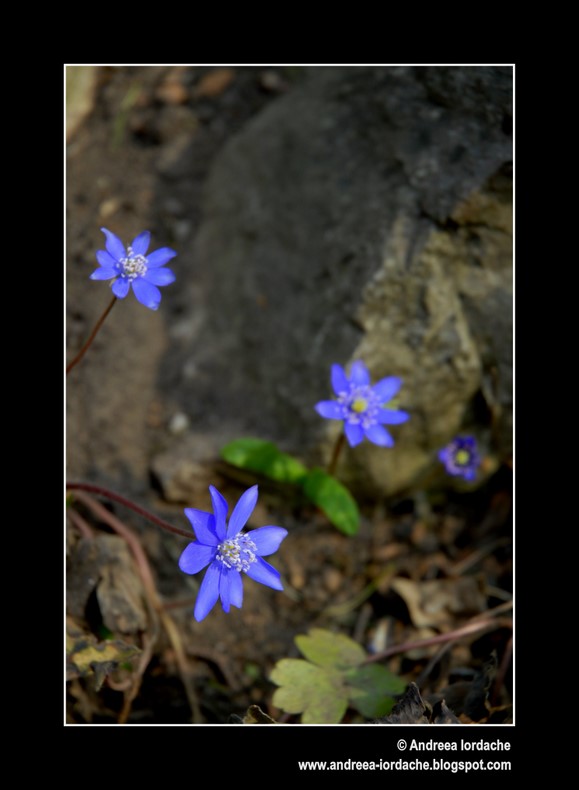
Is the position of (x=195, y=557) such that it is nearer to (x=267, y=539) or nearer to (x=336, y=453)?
(x=267, y=539)

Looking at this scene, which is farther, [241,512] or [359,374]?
[359,374]

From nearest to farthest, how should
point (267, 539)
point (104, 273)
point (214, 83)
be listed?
point (267, 539)
point (104, 273)
point (214, 83)

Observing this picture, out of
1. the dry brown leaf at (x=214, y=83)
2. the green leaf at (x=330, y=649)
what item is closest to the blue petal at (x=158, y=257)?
the green leaf at (x=330, y=649)

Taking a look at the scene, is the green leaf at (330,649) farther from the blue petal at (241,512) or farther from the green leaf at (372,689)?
the blue petal at (241,512)

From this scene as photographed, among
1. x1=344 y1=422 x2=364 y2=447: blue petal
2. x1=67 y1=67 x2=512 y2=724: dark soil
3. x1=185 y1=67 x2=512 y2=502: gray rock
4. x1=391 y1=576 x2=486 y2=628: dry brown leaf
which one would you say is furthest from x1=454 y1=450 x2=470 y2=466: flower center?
x1=344 y1=422 x2=364 y2=447: blue petal

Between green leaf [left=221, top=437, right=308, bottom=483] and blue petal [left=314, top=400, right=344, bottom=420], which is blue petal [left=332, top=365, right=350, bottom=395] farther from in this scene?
green leaf [left=221, top=437, right=308, bottom=483]

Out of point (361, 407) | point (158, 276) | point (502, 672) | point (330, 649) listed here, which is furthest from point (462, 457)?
point (158, 276)

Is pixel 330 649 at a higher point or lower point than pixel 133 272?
lower

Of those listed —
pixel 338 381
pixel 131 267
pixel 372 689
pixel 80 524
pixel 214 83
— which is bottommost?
pixel 372 689
